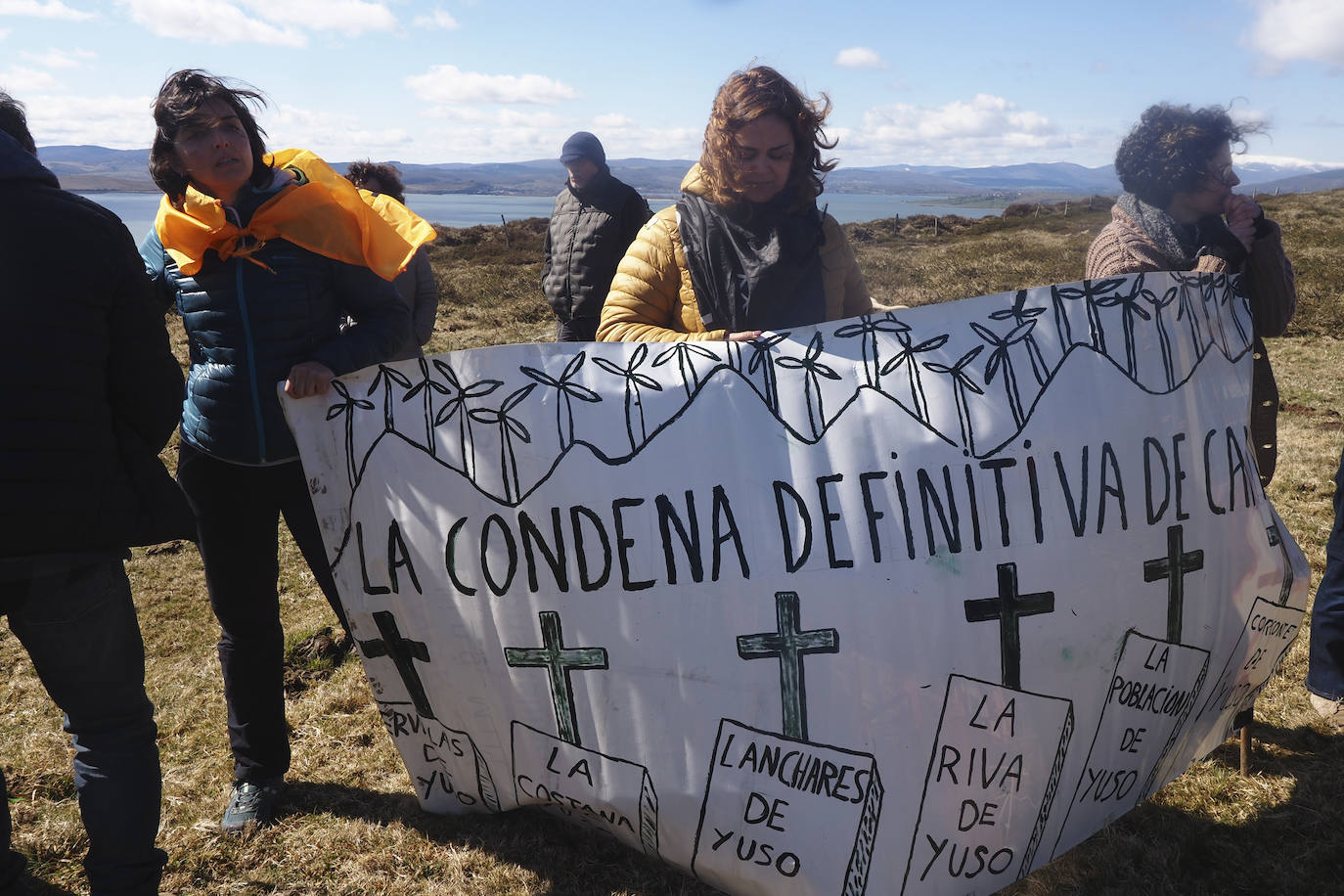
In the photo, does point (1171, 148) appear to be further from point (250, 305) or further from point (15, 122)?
point (15, 122)

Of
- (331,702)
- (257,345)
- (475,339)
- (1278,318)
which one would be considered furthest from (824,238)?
(475,339)

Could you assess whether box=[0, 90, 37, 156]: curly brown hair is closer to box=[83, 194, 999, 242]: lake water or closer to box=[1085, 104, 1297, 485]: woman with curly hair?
box=[1085, 104, 1297, 485]: woman with curly hair

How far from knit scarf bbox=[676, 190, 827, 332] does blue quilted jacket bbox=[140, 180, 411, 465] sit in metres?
0.86

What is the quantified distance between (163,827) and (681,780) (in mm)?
1721

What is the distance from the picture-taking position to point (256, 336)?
2.22 meters

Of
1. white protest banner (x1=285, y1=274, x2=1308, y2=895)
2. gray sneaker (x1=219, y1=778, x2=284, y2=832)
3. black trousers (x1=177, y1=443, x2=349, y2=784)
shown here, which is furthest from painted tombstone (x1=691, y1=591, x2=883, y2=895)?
gray sneaker (x1=219, y1=778, x2=284, y2=832)

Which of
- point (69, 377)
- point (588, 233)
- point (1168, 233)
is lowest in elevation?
point (69, 377)

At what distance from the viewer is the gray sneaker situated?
8.44 feet

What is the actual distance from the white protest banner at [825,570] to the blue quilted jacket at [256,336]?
0.39 feet

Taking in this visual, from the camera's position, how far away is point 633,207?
4.29 meters

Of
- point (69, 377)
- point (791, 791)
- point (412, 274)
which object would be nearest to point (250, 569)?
point (69, 377)

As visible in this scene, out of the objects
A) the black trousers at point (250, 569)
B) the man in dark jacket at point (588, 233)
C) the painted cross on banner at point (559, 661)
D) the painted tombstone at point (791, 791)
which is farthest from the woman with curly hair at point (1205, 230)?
the black trousers at point (250, 569)

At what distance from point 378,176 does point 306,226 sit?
2.28m

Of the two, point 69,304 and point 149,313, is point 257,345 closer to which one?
point 149,313
